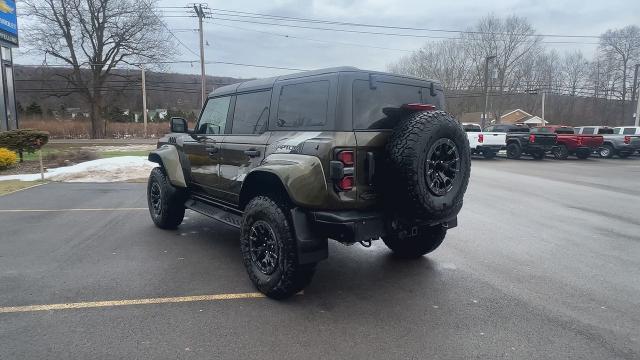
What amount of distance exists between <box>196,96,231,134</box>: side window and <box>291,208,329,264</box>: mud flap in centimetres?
193

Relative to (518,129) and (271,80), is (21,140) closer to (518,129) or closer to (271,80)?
(271,80)

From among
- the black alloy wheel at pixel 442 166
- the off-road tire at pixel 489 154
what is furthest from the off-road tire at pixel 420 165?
the off-road tire at pixel 489 154

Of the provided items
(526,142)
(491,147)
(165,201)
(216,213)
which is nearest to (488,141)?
(491,147)

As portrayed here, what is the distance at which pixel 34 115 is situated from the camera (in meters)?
47.7

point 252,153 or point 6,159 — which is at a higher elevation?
point 252,153

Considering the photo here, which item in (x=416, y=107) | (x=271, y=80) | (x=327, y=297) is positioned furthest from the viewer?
(x=271, y=80)

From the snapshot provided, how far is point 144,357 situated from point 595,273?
14.9 feet

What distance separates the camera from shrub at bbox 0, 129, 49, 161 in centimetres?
1439

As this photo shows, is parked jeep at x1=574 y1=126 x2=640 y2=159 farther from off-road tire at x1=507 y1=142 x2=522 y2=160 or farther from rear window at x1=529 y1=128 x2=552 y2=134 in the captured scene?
off-road tire at x1=507 y1=142 x2=522 y2=160

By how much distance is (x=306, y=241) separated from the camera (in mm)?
3420

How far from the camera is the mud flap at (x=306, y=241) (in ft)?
11.2

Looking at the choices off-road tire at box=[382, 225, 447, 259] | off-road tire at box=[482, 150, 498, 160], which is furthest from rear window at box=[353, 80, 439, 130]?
off-road tire at box=[482, 150, 498, 160]

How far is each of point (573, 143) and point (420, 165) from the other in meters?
21.1

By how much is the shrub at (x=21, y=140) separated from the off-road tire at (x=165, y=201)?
1150 cm
